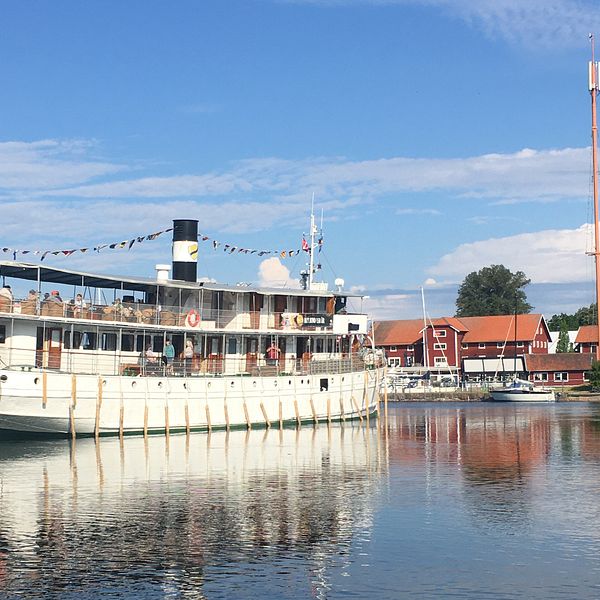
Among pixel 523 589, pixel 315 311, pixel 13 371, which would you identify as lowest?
pixel 523 589

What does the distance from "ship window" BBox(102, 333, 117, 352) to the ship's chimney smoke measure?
25.4ft

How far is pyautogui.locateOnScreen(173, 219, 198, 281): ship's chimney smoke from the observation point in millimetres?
56719

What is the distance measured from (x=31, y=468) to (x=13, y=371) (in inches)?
316

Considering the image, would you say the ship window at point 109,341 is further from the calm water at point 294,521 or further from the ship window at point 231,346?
the ship window at point 231,346

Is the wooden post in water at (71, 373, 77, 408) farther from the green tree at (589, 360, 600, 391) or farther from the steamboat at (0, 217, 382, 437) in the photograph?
the green tree at (589, 360, 600, 391)

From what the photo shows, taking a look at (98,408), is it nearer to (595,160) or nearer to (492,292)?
(595,160)

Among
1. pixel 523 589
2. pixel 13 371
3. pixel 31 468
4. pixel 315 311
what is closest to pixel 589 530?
pixel 523 589

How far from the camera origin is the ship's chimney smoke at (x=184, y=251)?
56719mm

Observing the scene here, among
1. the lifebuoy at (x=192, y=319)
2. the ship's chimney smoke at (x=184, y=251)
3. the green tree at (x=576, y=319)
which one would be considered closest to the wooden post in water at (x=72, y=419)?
the lifebuoy at (x=192, y=319)

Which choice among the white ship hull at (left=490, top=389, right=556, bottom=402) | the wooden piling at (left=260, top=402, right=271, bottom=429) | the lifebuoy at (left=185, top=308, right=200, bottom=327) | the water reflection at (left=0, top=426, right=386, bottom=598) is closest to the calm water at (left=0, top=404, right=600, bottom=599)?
the water reflection at (left=0, top=426, right=386, bottom=598)

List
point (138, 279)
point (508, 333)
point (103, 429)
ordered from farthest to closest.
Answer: point (508, 333) → point (138, 279) → point (103, 429)

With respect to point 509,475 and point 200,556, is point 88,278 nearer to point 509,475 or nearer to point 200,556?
point 509,475

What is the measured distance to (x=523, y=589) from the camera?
19.0m

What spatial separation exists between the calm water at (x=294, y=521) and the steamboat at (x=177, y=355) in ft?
7.58
